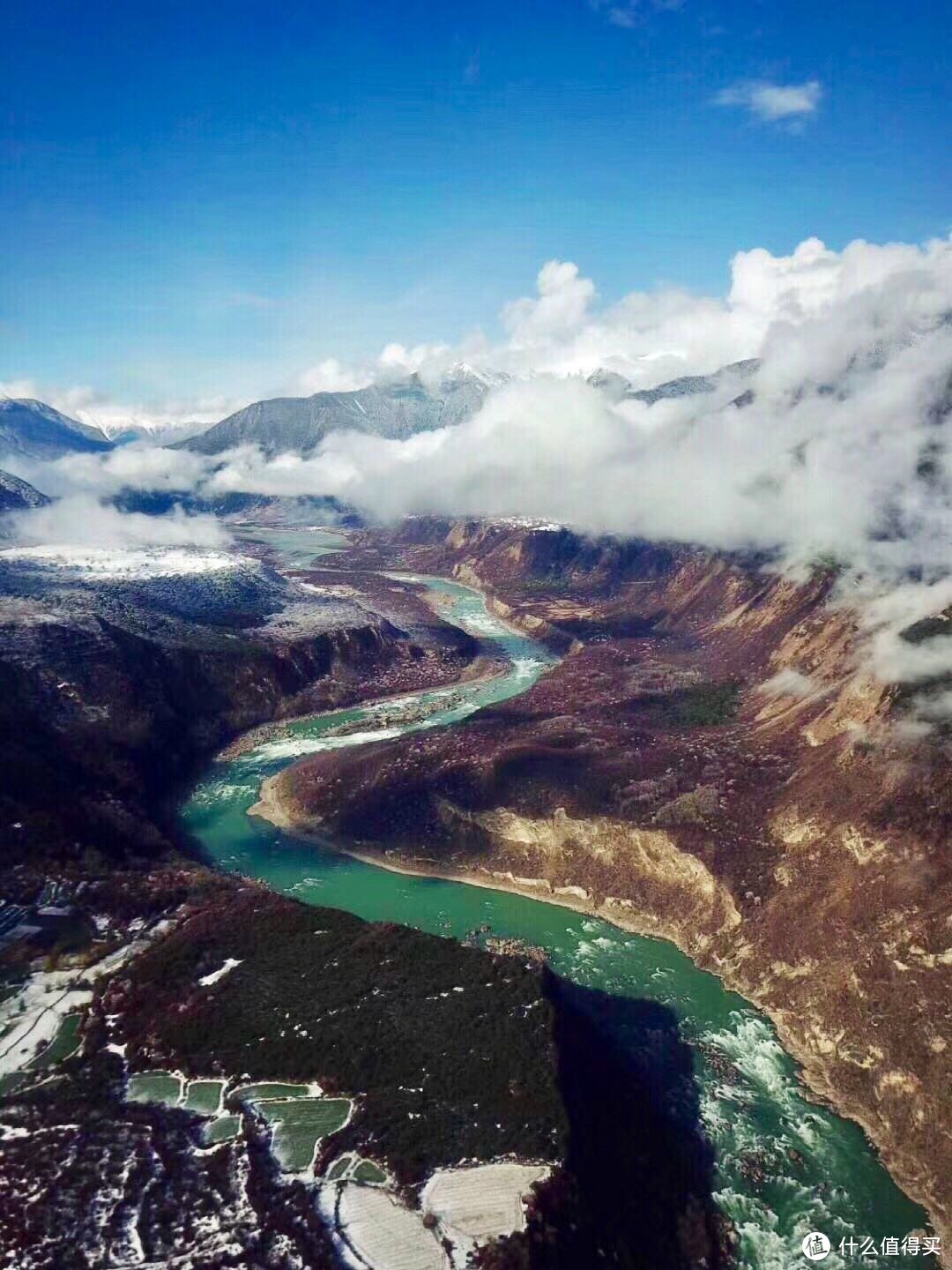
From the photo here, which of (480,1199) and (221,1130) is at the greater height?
(221,1130)

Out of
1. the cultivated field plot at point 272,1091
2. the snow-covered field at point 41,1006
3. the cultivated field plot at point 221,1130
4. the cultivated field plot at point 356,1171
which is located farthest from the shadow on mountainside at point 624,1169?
the snow-covered field at point 41,1006

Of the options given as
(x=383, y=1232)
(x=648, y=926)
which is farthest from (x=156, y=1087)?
(x=648, y=926)

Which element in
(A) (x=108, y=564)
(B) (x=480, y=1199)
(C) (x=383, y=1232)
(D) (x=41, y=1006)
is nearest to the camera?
(C) (x=383, y=1232)

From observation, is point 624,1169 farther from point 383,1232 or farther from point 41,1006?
point 41,1006

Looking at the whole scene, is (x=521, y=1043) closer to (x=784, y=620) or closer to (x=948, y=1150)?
(x=948, y=1150)

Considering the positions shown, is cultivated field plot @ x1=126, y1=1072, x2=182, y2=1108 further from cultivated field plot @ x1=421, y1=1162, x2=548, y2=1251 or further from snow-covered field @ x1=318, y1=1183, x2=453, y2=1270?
cultivated field plot @ x1=421, y1=1162, x2=548, y2=1251

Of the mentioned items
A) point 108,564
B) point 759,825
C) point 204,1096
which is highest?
point 108,564

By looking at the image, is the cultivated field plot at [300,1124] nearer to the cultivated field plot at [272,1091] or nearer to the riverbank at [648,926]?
the cultivated field plot at [272,1091]
